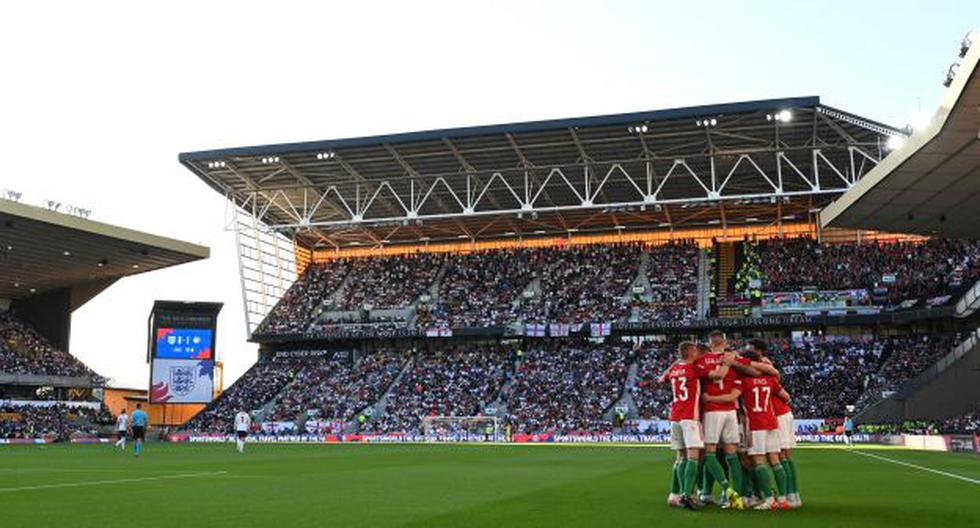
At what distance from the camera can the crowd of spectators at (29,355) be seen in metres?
59.3

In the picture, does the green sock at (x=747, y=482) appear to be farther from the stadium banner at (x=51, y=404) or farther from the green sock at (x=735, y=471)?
the stadium banner at (x=51, y=404)

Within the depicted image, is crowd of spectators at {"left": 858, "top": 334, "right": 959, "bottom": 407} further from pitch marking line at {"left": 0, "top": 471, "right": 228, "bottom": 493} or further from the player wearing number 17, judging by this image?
the player wearing number 17

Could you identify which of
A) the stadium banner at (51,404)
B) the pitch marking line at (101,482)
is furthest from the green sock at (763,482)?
the stadium banner at (51,404)

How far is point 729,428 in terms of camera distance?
1098 centimetres

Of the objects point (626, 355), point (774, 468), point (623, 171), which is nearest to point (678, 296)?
point (626, 355)

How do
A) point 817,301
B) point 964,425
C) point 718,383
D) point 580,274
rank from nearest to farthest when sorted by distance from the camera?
1. point 718,383
2. point 964,425
3. point 817,301
4. point 580,274

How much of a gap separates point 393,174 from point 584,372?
1741cm

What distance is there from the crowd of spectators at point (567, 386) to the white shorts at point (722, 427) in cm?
3996

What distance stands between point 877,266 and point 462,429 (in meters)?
27.9

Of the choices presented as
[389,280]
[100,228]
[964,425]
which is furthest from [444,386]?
[964,425]

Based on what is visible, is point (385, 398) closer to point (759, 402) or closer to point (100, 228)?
point (100, 228)

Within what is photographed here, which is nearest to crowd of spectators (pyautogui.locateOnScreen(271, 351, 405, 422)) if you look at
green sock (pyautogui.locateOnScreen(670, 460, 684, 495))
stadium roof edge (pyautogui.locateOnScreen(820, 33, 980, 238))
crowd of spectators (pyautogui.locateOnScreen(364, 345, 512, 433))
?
crowd of spectators (pyautogui.locateOnScreen(364, 345, 512, 433))

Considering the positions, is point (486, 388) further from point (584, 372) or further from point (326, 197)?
point (326, 197)

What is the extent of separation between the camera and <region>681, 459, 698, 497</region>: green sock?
10.6 meters
